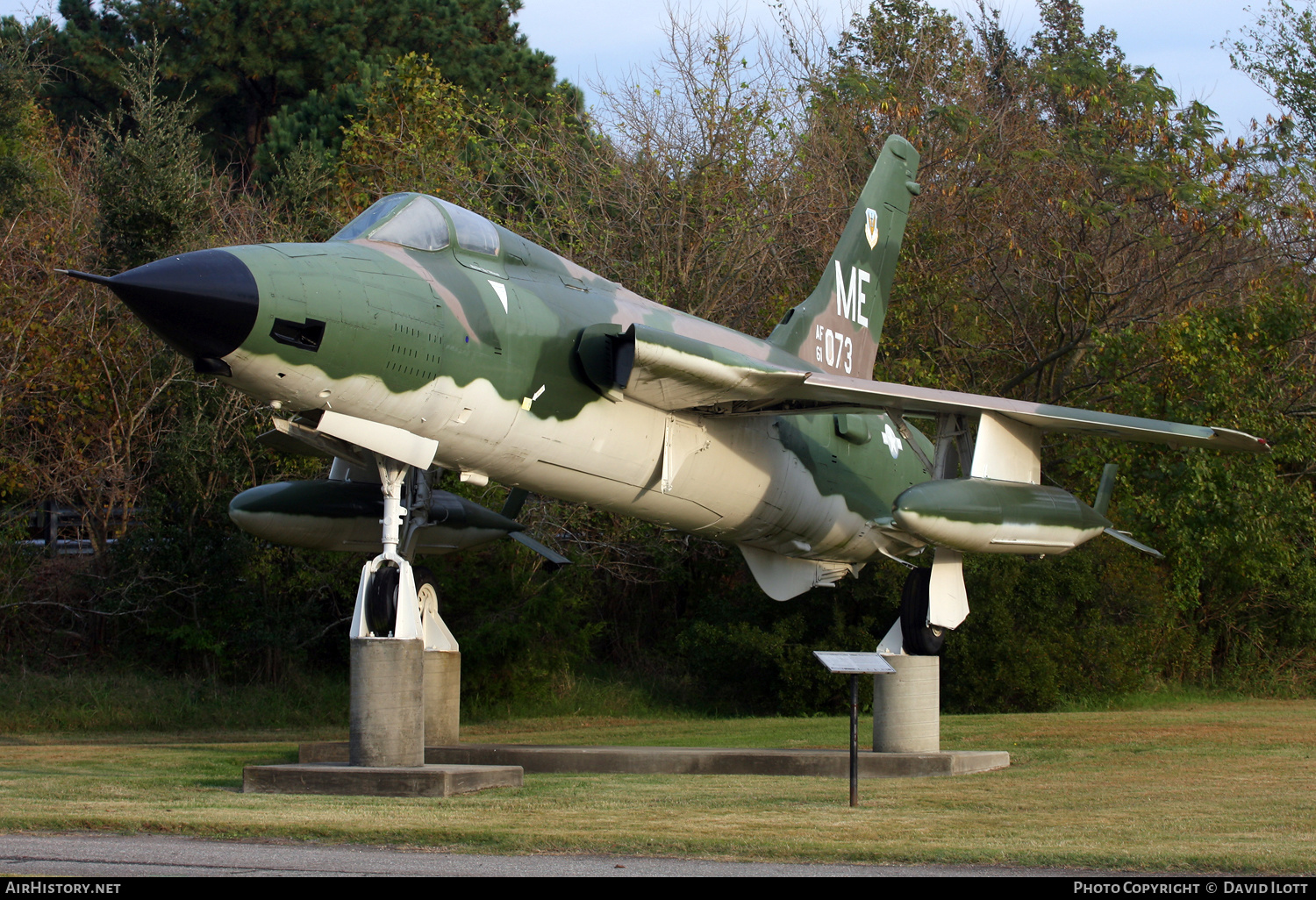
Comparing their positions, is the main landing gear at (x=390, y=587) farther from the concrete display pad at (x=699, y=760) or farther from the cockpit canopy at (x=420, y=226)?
the concrete display pad at (x=699, y=760)

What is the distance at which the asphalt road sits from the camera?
6.19m

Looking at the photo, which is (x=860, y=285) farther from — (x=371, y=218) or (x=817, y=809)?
(x=817, y=809)

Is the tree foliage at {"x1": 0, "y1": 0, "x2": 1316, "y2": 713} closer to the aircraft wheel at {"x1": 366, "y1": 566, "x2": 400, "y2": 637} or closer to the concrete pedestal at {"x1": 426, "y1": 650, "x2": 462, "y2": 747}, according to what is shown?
the concrete pedestal at {"x1": 426, "y1": 650, "x2": 462, "y2": 747}

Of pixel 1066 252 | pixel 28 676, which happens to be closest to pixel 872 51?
pixel 1066 252

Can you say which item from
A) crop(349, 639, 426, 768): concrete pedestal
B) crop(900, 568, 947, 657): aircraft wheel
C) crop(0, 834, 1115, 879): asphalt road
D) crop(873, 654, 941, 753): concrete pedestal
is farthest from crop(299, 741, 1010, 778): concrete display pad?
crop(0, 834, 1115, 879): asphalt road

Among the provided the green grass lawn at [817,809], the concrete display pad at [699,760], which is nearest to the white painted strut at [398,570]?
the green grass lawn at [817,809]

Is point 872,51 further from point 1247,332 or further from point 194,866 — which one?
point 194,866

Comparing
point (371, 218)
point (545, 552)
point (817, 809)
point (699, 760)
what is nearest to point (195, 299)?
point (371, 218)

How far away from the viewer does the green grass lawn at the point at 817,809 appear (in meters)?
7.09

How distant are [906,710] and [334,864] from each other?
7.30m

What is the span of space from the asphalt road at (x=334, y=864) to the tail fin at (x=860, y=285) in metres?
8.41

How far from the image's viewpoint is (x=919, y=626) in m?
12.9
